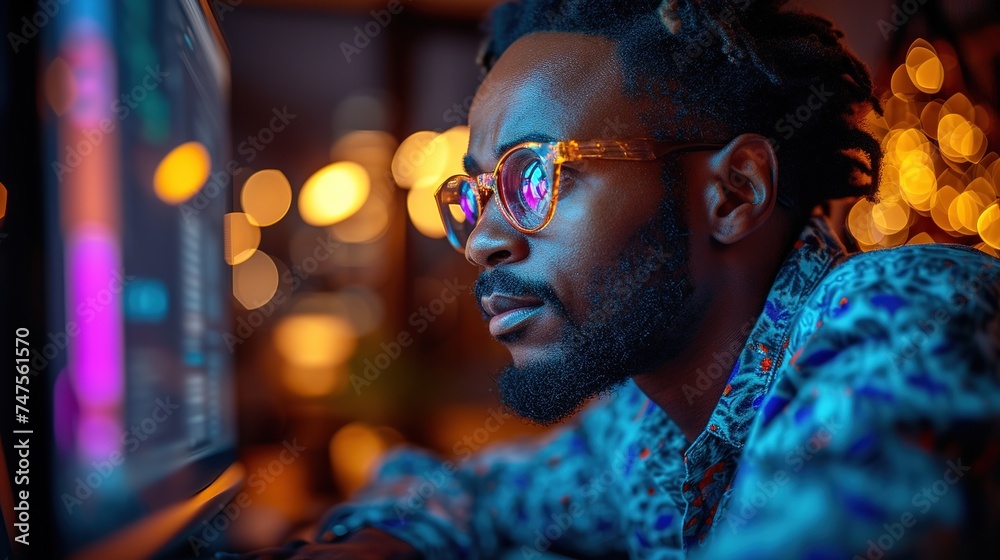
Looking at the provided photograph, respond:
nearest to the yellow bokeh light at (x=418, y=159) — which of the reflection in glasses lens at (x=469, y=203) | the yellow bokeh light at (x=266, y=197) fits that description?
the yellow bokeh light at (x=266, y=197)

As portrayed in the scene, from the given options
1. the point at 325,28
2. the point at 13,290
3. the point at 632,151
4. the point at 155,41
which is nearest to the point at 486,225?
the point at 632,151

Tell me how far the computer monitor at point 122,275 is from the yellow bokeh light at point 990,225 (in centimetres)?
252

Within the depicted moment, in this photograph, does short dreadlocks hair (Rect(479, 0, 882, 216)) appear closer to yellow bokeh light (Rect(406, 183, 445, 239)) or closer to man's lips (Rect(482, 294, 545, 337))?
man's lips (Rect(482, 294, 545, 337))

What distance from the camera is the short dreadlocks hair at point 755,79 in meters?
1.21

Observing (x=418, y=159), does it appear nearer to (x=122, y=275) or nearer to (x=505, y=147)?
(x=505, y=147)

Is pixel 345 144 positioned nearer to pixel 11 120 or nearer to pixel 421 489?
pixel 421 489

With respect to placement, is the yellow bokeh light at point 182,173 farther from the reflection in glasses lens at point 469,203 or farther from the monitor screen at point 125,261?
the reflection in glasses lens at point 469,203

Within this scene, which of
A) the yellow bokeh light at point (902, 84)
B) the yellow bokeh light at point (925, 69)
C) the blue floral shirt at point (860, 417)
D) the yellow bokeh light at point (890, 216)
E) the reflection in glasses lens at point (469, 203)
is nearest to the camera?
the blue floral shirt at point (860, 417)

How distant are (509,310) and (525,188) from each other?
202 millimetres

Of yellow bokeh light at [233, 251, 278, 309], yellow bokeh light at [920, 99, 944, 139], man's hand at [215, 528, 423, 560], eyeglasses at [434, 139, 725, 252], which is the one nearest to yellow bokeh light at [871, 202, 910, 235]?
yellow bokeh light at [920, 99, 944, 139]

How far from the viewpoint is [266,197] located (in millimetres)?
5516

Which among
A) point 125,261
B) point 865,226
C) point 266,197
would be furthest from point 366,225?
point 125,261

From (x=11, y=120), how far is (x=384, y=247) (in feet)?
15.8

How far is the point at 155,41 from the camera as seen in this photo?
1004 millimetres
